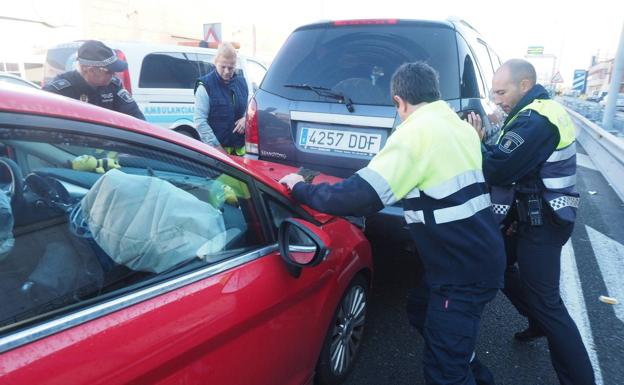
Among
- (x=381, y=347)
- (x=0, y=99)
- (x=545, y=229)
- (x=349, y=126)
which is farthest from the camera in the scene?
(x=349, y=126)

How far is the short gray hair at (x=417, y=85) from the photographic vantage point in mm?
1836

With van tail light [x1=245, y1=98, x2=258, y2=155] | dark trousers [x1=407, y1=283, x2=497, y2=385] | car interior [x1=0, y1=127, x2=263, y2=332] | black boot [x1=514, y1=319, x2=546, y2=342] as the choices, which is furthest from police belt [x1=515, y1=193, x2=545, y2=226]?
van tail light [x1=245, y1=98, x2=258, y2=155]

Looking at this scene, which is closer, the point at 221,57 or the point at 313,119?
the point at 313,119

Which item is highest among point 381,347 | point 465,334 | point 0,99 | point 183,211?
point 0,99

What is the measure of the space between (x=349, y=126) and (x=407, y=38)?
0.79m

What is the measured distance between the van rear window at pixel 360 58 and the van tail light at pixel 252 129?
7.4 inches

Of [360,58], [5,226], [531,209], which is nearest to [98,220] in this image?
[5,226]

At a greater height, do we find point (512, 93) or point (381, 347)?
point (512, 93)

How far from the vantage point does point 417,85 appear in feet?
6.02

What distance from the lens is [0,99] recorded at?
3.38 feet

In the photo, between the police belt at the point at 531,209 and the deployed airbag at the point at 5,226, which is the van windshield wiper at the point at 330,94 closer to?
the police belt at the point at 531,209

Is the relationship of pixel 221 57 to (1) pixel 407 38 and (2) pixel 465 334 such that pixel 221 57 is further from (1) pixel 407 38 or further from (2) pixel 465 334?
(2) pixel 465 334

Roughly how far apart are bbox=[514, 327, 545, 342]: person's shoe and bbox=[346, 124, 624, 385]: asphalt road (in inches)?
1.5

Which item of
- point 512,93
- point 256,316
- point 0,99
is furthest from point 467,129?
point 0,99
